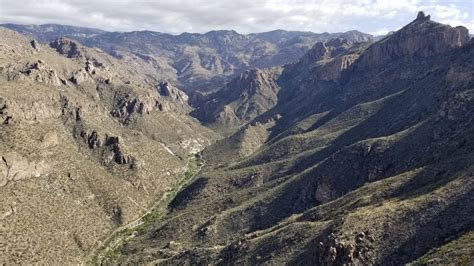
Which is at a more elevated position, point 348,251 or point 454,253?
point 454,253

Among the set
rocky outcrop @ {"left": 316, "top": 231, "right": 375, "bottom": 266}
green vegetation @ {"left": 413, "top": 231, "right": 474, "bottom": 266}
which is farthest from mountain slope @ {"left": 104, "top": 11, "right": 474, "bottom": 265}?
green vegetation @ {"left": 413, "top": 231, "right": 474, "bottom": 266}

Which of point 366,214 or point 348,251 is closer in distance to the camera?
point 348,251

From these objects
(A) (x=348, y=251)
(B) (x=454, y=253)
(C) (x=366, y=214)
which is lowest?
(A) (x=348, y=251)

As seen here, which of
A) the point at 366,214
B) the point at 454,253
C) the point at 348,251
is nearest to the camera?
the point at 454,253

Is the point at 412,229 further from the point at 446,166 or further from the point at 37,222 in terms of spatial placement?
the point at 37,222

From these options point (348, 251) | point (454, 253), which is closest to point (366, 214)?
point (348, 251)

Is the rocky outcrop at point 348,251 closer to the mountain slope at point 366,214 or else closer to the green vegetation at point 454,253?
the mountain slope at point 366,214

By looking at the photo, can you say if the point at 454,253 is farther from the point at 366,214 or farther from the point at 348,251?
the point at 366,214

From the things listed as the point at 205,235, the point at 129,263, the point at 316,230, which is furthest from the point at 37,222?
the point at 316,230

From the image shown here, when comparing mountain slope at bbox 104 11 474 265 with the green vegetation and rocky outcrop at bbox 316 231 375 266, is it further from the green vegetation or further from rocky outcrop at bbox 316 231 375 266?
the green vegetation

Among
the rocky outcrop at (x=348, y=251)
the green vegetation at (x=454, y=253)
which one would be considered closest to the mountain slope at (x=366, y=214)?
the rocky outcrop at (x=348, y=251)

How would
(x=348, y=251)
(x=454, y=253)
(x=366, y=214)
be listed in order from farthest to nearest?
1. (x=366, y=214)
2. (x=348, y=251)
3. (x=454, y=253)
